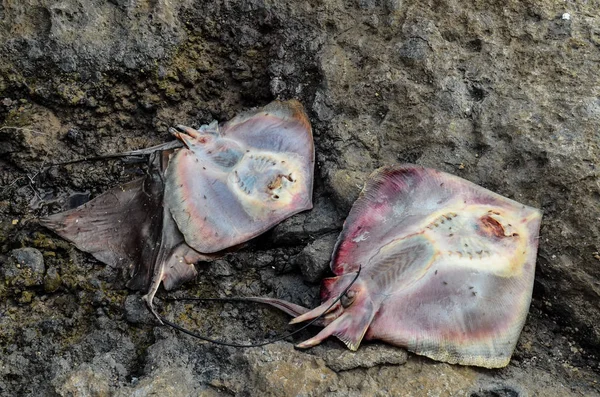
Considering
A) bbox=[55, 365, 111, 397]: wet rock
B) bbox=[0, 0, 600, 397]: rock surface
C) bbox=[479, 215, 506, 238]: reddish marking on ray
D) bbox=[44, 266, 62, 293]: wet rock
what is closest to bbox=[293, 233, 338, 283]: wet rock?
bbox=[0, 0, 600, 397]: rock surface

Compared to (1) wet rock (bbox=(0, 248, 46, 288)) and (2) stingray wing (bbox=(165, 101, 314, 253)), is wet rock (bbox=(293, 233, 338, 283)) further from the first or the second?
(1) wet rock (bbox=(0, 248, 46, 288))

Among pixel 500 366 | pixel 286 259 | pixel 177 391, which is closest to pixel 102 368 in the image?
pixel 177 391

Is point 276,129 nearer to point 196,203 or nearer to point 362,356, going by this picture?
point 196,203

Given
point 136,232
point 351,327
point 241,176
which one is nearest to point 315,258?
point 351,327

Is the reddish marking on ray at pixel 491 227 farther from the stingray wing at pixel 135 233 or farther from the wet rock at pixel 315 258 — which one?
the stingray wing at pixel 135 233

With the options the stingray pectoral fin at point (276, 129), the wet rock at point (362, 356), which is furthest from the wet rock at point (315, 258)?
the stingray pectoral fin at point (276, 129)

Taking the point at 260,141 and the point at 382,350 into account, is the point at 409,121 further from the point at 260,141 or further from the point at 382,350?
the point at 382,350
